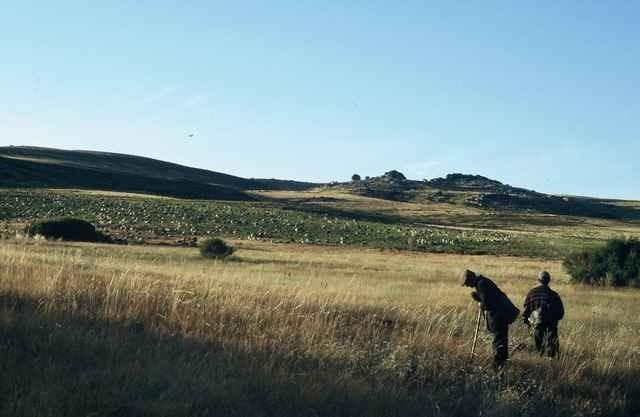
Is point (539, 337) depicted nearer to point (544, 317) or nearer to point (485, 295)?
point (544, 317)

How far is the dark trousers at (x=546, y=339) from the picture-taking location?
426 inches

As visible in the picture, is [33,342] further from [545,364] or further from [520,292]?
[520,292]

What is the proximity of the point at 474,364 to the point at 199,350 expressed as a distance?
3.78m

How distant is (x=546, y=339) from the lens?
10820mm

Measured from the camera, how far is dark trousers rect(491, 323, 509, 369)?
980 centimetres

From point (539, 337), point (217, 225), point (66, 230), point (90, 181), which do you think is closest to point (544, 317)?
point (539, 337)

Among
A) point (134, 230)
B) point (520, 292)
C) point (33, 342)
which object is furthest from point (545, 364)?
point (134, 230)

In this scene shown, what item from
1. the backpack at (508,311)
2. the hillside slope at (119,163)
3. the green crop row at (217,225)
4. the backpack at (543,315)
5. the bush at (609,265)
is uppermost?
the hillside slope at (119,163)

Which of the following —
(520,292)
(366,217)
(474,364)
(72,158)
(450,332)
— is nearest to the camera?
(474,364)

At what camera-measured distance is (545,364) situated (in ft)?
33.8

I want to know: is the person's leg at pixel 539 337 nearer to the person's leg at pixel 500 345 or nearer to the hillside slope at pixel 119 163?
the person's leg at pixel 500 345

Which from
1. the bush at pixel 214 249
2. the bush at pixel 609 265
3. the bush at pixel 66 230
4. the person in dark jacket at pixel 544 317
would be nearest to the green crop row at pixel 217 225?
the bush at pixel 66 230

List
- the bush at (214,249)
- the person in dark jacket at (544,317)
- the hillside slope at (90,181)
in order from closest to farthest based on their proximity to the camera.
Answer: the person in dark jacket at (544,317) → the bush at (214,249) → the hillside slope at (90,181)

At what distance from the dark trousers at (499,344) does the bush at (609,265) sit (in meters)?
24.4
